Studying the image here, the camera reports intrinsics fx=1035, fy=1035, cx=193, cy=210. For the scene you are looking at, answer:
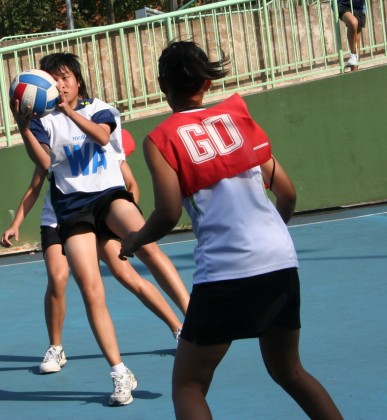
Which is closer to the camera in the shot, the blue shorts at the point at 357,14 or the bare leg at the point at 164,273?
the bare leg at the point at 164,273

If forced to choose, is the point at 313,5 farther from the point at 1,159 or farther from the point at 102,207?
the point at 102,207

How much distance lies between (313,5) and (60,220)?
8070 millimetres

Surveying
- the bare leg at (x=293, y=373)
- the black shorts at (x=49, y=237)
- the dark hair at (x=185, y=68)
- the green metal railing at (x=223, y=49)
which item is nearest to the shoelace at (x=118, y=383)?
the black shorts at (x=49, y=237)

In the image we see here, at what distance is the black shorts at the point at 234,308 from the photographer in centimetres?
375

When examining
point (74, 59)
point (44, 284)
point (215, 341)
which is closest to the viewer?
point (215, 341)

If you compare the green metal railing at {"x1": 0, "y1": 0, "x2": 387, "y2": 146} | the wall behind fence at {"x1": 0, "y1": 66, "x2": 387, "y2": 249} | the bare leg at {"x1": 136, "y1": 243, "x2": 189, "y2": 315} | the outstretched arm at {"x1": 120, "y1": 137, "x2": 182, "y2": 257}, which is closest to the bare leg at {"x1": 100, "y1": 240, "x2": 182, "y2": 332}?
the bare leg at {"x1": 136, "y1": 243, "x2": 189, "y2": 315}

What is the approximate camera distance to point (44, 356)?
672 cm

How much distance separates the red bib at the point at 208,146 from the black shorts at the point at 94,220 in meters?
1.93

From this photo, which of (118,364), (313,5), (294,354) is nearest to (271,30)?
(313,5)

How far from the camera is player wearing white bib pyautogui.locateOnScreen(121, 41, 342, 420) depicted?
3.76 m

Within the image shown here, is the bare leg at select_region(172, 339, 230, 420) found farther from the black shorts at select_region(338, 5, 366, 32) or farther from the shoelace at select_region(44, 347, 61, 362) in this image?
the black shorts at select_region(338, 5, 366, 32)

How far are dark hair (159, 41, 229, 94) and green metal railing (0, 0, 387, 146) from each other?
29.4ft

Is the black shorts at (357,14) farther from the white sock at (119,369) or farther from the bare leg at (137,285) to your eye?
the white sock at (119,369)

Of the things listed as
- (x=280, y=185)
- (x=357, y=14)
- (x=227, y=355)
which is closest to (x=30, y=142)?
(x=227, y=355)
